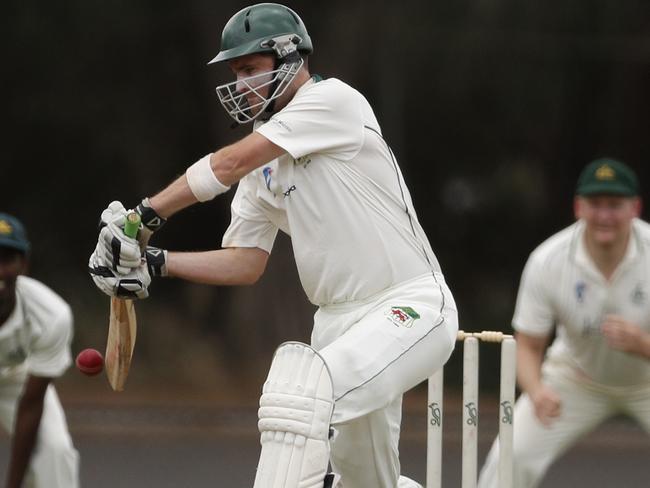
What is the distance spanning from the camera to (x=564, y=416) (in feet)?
18.1

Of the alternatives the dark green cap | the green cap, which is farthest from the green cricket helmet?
the green cap

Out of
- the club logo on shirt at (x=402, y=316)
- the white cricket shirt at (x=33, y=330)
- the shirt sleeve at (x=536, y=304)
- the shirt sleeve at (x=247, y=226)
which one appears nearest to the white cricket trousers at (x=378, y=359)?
the club logo on shirt at (x=402, y=316)

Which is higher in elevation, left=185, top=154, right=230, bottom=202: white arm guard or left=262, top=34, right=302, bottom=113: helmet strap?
left=262, top=34, right=302, bottom=113: helmet strap

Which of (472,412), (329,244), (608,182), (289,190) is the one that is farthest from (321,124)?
(608,182)

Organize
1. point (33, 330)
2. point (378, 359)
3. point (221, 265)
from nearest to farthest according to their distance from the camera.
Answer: point (378, 359) < point (221, 265) < point (33, 330)

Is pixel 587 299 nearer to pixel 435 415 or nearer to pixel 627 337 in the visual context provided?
pixel 627 337

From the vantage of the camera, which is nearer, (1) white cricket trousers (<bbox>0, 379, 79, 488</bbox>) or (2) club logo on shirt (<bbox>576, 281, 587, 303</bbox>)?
(1) white cricket trousers (<bbox>0, 379, 79, 488</bbox>)

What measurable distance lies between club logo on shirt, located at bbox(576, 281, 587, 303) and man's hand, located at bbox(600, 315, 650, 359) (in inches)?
14.5

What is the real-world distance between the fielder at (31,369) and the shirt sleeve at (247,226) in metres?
0.98

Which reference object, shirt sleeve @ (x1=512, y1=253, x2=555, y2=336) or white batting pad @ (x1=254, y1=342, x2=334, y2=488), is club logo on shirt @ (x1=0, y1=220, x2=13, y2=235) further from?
shirt sleeve @ (x1=512, y1=253, x2=555, y2=336)

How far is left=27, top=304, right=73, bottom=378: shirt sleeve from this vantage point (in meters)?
5.21

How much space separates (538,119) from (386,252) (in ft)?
33.6

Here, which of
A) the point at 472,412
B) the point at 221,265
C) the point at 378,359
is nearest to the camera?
the point at 378,359

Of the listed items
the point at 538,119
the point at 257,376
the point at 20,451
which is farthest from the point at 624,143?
the point at 20,451
